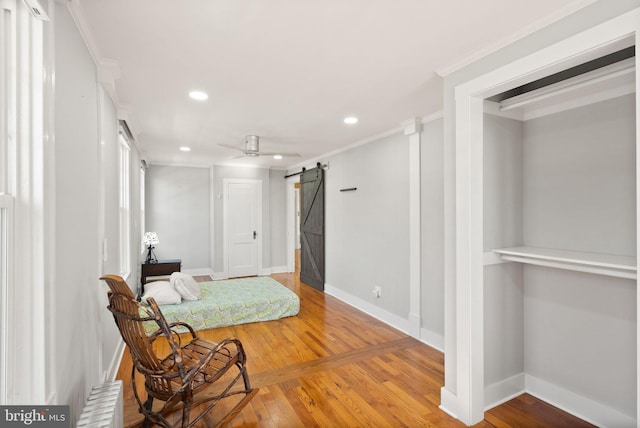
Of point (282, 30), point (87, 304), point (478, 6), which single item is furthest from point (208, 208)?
point (478, 6)

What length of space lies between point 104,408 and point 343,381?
1.73m

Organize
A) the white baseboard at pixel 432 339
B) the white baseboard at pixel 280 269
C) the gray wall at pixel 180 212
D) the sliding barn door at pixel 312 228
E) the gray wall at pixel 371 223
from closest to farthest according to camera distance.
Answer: the white baseboard at pixel 432 339, the gray wall at pixel 371 223, the sliding barn door at pixel 312 228, the gray wall at pixel 180 212, the white baseboard at pixel 280 269

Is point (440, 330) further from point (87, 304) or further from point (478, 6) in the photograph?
point (87, 304)

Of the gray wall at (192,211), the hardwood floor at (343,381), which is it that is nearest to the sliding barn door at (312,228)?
the gray wall at (192,211)

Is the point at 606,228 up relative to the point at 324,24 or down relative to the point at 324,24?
down

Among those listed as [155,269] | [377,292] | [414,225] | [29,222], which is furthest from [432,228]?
[155,269]

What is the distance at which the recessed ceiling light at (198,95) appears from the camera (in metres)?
2.74

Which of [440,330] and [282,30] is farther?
[440,330]

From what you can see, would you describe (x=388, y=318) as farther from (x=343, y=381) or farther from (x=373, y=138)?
(x=373, y=138)

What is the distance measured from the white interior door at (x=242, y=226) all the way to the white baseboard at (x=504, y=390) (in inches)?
212

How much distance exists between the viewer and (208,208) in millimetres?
6961

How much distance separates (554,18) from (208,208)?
655cm

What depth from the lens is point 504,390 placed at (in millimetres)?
2396

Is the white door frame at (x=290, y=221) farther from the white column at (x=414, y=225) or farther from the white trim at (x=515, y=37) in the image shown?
the white trim at (x=515, y=37)
